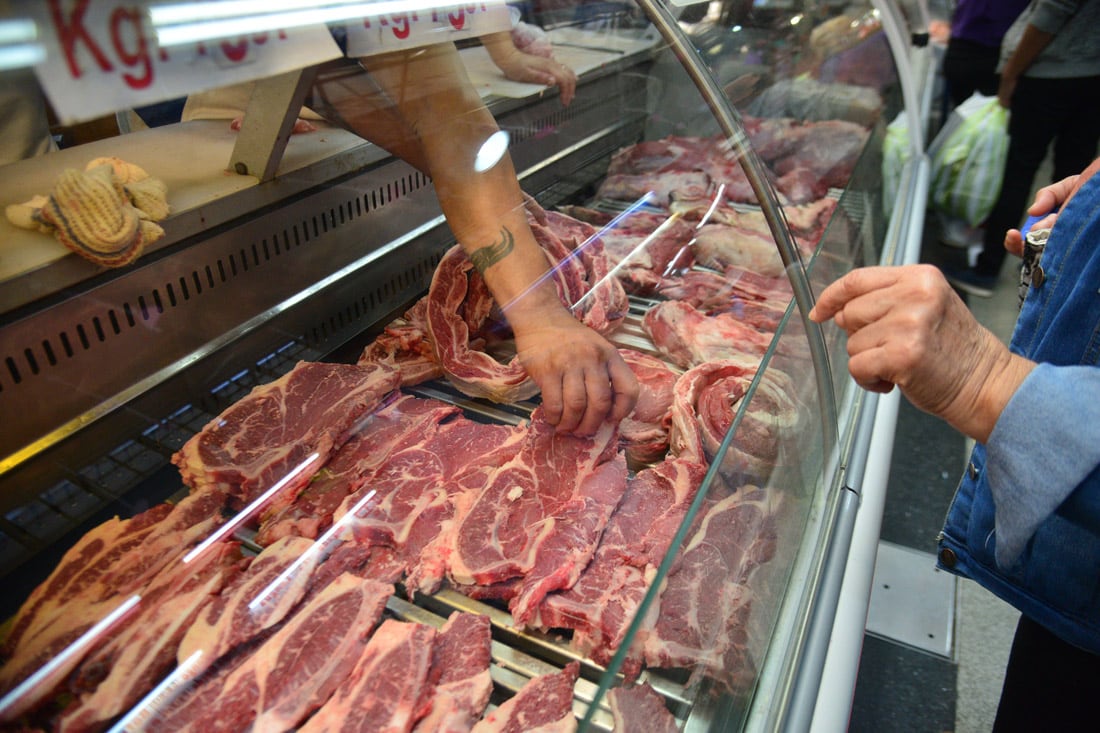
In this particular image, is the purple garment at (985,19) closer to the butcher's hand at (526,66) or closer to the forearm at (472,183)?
the butcher's hand at (526,66)

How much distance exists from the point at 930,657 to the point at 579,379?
2.10 m

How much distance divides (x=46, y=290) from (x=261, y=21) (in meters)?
0.84

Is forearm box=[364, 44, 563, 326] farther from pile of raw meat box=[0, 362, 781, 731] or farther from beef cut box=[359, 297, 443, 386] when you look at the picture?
pile of raw meat box=[0, 362, 781, 731]

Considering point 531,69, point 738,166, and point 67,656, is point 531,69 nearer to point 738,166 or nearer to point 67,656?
point 738,166

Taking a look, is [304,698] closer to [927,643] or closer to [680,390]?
[680,390]

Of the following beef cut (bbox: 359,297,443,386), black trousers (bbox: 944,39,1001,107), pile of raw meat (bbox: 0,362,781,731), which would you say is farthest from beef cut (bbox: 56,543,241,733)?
black trousers (bbox: 944,39,1001,107)

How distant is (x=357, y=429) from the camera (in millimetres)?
1922

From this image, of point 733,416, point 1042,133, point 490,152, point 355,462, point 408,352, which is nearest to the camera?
point 355,462

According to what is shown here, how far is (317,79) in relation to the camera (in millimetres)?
1727

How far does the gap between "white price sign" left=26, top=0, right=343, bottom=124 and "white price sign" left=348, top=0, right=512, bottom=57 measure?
0.37 metres

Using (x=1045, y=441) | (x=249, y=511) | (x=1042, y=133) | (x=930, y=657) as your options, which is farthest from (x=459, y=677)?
(x=1042, y=133)

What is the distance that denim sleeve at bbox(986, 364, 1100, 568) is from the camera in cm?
107

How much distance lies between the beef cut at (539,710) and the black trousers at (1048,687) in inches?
47.6

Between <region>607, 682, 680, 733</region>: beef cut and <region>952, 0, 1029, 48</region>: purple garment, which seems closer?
<region>607, 682, 680, 733</region>: beef cut
